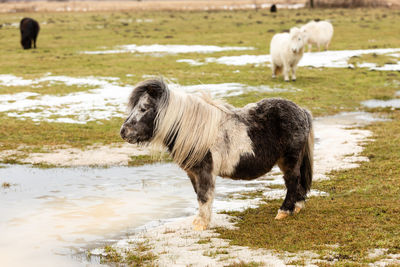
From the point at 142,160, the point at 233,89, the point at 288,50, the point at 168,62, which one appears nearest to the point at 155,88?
the point at 142,160

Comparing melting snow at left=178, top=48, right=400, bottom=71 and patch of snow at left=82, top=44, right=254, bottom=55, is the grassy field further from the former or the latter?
patch of snow at left=82, top=44, right=254, bottom=55

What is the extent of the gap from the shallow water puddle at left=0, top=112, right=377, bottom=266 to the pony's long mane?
134 centimetres

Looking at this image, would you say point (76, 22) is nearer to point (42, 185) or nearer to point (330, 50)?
point (330, 50)

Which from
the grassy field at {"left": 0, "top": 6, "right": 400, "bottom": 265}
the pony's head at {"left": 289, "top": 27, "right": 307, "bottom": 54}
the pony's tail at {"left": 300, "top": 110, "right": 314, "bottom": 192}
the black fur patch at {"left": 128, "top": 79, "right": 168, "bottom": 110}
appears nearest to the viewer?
the grassy field at {"left": 0, "top": 6, "right": 400, "bottom": 265}

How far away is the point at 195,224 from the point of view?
21.5 ft

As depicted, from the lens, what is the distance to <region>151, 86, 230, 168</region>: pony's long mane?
6.30 meters

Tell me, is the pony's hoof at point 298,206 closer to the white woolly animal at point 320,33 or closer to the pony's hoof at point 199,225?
the pony's hoof at point 199,225

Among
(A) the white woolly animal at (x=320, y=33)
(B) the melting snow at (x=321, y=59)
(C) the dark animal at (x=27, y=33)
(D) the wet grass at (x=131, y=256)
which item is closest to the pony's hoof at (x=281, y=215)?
(D) the wet grass at (x=131, y=256)

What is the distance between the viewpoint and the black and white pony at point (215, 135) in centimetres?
629

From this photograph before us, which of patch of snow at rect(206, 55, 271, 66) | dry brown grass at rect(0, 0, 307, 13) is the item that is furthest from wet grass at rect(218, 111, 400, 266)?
dry brown grass at rect(0, 0, 307, 13)

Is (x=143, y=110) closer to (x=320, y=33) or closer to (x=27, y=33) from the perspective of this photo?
(x=320, y=33)

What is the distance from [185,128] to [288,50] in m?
13.7

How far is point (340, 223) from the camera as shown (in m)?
6.40

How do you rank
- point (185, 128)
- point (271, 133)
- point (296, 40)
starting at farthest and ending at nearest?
1. point (296, 40)
2. point (271, 133)
3. point (185, 128)
